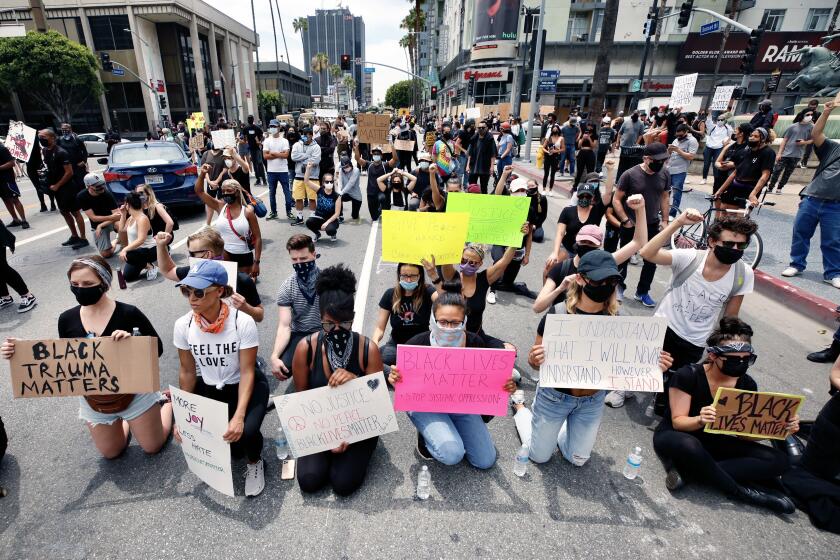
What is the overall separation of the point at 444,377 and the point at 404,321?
102 centimetres

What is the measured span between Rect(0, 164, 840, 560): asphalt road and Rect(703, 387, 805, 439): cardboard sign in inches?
20.9

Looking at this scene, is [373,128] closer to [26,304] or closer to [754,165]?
[754,165]

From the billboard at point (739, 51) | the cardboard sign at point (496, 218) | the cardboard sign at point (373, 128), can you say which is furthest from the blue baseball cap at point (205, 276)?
the billboard at point (739, 51)

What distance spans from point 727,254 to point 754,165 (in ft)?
16.9

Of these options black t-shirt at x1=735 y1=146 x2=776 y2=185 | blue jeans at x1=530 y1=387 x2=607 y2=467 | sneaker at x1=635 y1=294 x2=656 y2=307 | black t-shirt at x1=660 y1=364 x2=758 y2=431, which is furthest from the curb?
blue jeans at x1=530 y1=387 x2=607 y2=467

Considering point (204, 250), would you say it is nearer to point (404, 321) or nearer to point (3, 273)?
point (404, 321)

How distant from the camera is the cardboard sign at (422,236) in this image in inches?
161

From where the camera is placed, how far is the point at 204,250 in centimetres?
415

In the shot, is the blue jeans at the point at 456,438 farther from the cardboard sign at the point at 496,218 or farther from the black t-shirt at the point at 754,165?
the black t-shirt at the point at 754,165

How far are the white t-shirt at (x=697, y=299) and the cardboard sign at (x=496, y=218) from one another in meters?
1.66

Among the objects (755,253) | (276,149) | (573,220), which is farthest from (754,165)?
(276,149)

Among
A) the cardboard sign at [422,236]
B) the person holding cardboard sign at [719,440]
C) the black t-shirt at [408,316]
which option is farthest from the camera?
the cardboard sign at [422,236]

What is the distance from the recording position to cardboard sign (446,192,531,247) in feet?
16.1

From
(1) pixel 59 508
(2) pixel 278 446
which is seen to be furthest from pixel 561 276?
(1) pixel 59 508
